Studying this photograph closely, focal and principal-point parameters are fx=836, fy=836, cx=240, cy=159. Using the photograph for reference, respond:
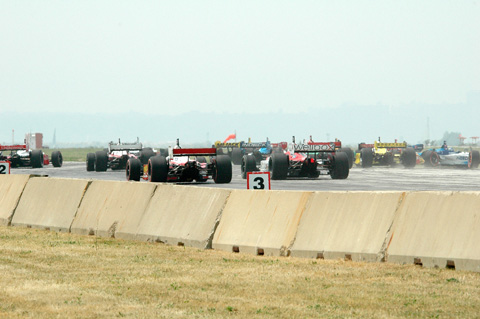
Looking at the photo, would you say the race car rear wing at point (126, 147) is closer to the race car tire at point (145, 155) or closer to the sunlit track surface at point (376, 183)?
the race car tire at point (145, 155)

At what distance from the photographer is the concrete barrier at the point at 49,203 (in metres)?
16.1

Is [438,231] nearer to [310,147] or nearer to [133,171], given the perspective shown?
[133,171]

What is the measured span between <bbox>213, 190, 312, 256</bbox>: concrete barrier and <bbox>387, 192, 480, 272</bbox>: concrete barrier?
177 cm

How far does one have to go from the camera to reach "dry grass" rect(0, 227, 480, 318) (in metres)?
7.98

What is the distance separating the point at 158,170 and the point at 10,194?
12.6 metres

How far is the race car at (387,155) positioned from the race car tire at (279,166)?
19509mm

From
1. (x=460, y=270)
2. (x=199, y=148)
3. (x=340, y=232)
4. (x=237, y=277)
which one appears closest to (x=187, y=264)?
(x=237, y=277)

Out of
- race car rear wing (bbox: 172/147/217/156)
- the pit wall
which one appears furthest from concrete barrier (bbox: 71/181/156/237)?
race car rear wing (bbox: 172/147/217/156)

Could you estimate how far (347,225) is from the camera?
454 inches

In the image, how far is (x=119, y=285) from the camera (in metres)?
9.52

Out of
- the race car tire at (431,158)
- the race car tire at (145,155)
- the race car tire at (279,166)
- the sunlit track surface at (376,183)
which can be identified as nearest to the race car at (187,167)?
the sunlit track surface at (376,183)

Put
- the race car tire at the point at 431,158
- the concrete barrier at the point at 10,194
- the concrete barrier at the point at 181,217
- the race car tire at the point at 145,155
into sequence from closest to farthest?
1. the concrete barrier at the point at 181,217
2. the concrete barrier at the point at 10,194
3. the race car tire at the point at 145,155
4. the race car tire at the point at 431,158

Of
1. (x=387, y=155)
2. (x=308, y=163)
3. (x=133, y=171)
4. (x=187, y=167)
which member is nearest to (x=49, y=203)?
(x=187, y=167)

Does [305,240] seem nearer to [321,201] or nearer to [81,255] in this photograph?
[321,201]
